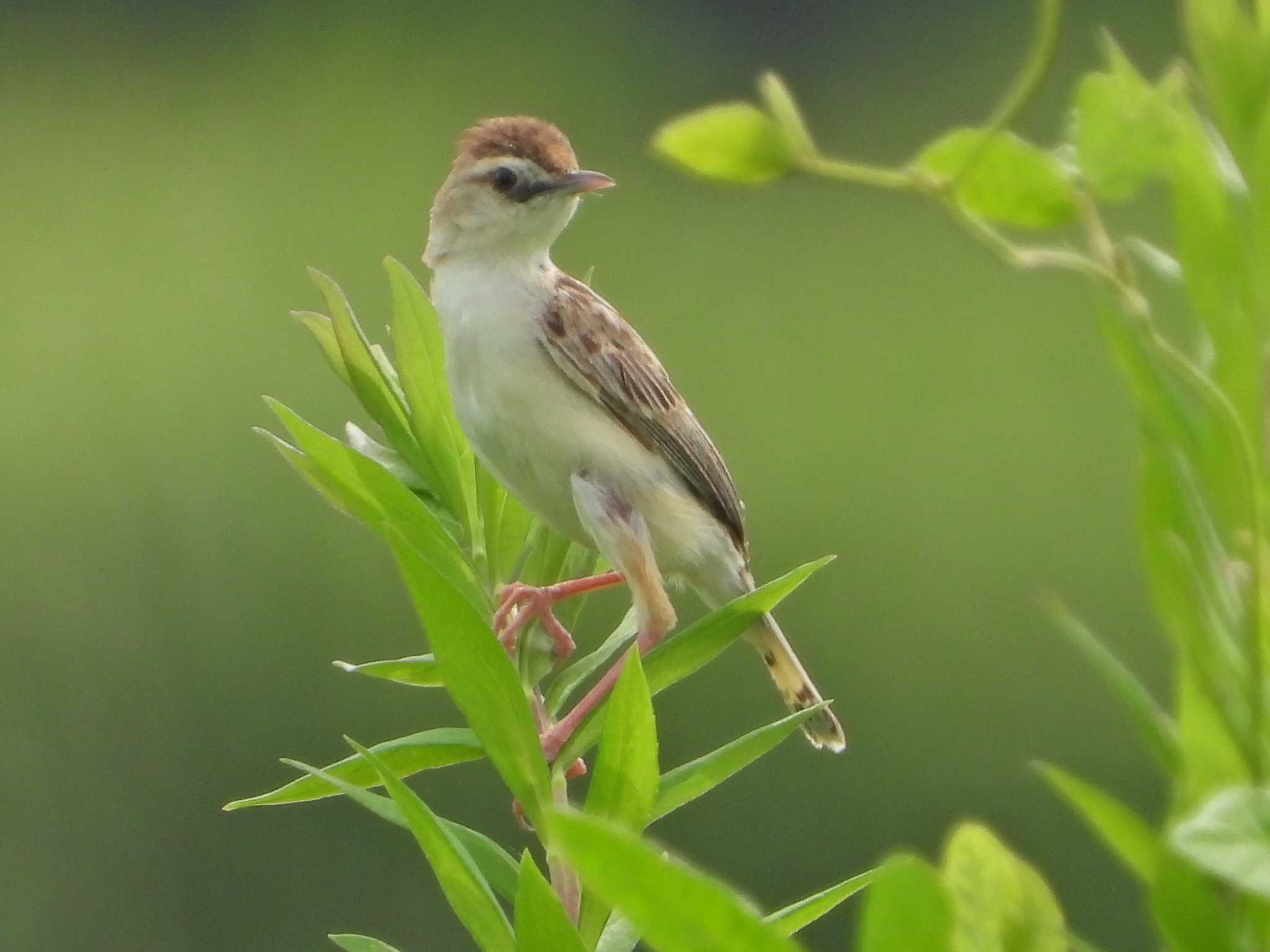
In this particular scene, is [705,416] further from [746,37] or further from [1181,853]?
[1181,853]

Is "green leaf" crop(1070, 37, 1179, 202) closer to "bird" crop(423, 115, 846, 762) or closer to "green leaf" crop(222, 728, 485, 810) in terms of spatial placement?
"green leaf" crop(222, 728, 485, 810)

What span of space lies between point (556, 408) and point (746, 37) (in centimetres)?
471

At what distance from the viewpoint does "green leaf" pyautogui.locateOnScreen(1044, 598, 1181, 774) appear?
0.27 m

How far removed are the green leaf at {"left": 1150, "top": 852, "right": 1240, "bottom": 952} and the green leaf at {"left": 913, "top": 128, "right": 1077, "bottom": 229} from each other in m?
0.10

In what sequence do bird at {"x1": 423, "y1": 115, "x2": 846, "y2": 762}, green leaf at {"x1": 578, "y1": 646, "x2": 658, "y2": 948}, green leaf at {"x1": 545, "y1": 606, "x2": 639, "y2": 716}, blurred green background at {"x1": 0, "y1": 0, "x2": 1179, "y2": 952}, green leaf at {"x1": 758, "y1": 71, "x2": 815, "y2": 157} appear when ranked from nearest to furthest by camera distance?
green leaf at {"x1": 758, "y1": 71, "x2": 815, "y2": 157}
green leaf at {"x1": 578, "y1": 646, "x2": 658, "y2": 948}
green leaf at {"x1": 545, "y1": 606, "x2": 639, "y2": 716}
bird at {"x1": 423, "y1": 115, "x2": 846, "y2": 762}
blurred green background at {"x1": 0, "y1": 0, "x2": 1179, "y2": 952}

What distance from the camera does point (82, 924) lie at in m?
3.88

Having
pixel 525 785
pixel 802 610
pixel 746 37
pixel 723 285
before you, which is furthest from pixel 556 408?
pixel 746 37

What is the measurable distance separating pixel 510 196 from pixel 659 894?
933 millimetres

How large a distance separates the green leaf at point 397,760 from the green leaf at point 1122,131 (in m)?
0.24

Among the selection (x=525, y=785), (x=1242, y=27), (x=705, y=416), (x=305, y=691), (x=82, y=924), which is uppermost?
(x=1242, y=27)

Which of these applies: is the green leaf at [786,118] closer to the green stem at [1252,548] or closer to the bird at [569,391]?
the green stem at [1252,548]

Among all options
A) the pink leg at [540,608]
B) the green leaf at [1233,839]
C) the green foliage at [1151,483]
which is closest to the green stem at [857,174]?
the green foliage at [1151,483]

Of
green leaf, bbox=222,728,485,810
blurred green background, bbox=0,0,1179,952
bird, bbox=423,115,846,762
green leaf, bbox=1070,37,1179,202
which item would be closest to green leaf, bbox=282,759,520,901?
green leaf, bbox=222,728,485,810

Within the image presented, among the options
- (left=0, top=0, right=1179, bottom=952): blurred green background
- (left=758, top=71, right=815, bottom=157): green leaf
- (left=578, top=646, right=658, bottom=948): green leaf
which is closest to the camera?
(left=758, top=71, right=815, bottom=157): green leaf
